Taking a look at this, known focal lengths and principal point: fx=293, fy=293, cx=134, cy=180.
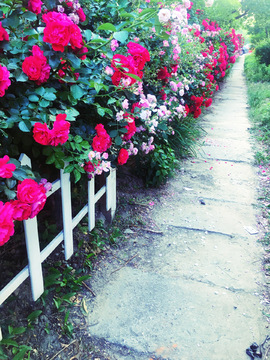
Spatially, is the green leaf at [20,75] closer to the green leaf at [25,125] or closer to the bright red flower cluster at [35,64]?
the bright red flower cluster at [35,64]

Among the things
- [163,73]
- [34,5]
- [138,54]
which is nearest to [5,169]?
[34,5]

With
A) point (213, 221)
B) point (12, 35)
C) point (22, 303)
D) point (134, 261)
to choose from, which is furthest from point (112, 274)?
point (12, 35)

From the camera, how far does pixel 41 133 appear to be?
1.22 m

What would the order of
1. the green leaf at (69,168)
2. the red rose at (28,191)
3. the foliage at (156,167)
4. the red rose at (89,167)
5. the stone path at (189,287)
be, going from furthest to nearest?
the foliage at (156,167) → the red rose at (89,167) → the stone path at (189,287) → the green leaf at (69,168) → the red rose at (28,191)

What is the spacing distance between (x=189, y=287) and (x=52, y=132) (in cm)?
134

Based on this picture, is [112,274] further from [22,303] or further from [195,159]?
[195,159]

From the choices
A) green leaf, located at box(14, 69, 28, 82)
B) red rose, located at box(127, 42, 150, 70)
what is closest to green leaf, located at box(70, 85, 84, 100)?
green leaf, located at box(14, 69, 28, 82)

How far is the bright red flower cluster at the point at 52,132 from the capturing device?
47.8 inches

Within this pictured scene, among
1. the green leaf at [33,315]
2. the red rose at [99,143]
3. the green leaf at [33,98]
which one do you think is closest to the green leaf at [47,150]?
the green leaf at [33,98]

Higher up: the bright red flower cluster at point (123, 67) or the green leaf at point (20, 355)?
A: the bright red flower cluster at point (123, 67)

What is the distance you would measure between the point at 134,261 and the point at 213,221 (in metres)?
0.92

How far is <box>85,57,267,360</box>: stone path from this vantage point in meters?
1.56

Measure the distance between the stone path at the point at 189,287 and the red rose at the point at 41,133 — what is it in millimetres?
1064

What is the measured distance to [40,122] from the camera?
127 centimetres
